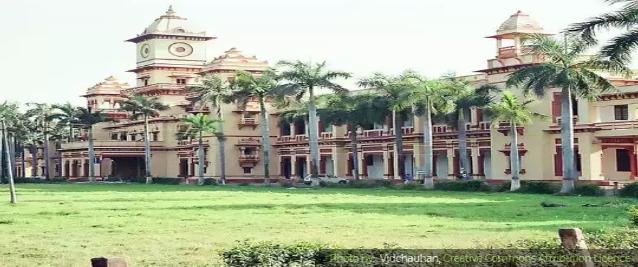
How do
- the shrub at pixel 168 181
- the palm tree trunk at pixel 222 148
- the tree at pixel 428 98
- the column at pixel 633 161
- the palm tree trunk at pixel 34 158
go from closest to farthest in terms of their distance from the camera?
the column at pixel 633 161
the tree at pixel 428 98
the palm tree trunk at pixel 222 148
the shrub at pixel 168 181
the palm tree trunk at pixel 34 158

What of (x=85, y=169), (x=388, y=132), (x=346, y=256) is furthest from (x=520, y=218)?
(x=85, y=169)

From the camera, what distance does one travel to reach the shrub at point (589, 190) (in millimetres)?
44559

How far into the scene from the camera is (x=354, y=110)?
6581 centimetres

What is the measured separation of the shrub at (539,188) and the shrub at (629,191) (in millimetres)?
4936

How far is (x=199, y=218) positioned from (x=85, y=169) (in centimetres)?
6992

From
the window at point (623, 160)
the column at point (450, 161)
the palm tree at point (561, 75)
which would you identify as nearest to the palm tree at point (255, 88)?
the column at point (450, 161)

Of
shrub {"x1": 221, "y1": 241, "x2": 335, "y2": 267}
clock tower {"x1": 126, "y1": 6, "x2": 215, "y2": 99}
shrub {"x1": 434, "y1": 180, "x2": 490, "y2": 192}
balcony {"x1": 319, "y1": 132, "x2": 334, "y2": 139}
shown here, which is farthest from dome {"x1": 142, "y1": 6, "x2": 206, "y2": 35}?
shrub {"x1": 221, "y1": 241, "x2": 335, "y2": 267}

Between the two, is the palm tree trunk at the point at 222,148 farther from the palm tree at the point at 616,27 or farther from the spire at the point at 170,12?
the palm tree at the point at 616,27

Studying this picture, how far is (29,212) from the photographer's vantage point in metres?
35.3

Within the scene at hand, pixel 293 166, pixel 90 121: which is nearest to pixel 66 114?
pixel 90 121

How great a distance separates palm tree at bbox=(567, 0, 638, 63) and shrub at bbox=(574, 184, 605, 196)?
1465cm

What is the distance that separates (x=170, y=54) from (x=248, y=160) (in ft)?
59.9

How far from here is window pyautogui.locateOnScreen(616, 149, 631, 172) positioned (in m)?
57.2

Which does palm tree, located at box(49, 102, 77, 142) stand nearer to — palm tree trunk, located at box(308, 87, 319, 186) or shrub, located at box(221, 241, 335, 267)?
palm tree trunk, located at box(308, 87, 319, 186)
